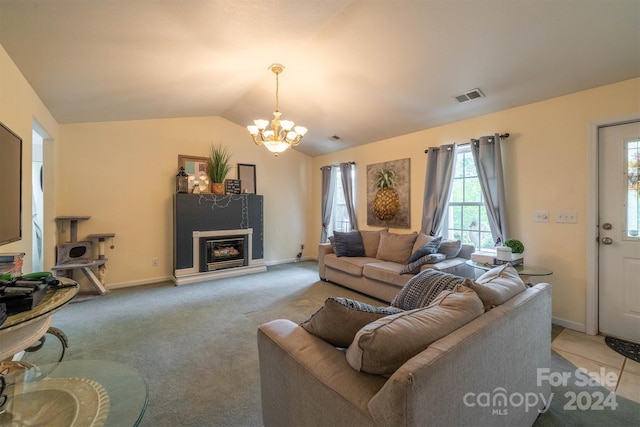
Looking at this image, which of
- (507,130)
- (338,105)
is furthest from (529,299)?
(338,105)

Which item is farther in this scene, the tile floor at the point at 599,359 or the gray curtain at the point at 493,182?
the gray curtain at the point at 493,182

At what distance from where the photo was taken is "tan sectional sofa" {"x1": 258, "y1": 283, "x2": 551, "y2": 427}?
0.86m

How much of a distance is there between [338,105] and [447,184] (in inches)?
75.8

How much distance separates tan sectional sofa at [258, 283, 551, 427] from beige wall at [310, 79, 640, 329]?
70.3 inches

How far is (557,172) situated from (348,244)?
275 cm

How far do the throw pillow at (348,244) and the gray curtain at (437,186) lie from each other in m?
1.02

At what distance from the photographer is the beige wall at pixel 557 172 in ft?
9.09

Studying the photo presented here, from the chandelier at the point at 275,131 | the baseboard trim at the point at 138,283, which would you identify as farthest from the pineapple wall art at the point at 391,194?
the baseboard trim at the point at 138,283

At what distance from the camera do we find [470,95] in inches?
127

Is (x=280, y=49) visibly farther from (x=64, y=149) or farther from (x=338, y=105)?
(x=64, y=149)

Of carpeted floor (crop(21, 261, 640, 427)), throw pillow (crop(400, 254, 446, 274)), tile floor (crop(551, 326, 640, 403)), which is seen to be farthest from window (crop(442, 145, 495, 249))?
carpeted floor (crop(21, 261, 640, 427))

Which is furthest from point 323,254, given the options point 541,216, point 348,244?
point 541,216

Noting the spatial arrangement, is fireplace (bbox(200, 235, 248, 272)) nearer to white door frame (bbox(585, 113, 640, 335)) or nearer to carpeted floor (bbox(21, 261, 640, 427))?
carpeted floor (bbox(21, 261, 640, 427))

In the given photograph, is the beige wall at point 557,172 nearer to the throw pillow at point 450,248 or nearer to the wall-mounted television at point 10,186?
the throw pillow at point 450,248
